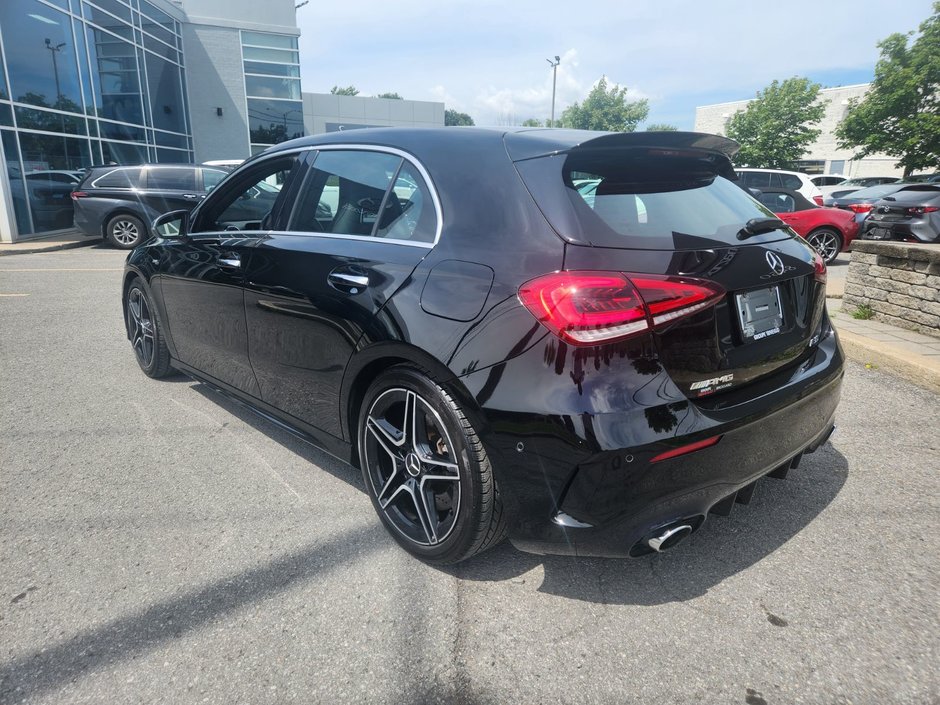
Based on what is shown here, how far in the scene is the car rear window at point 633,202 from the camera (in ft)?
6.91

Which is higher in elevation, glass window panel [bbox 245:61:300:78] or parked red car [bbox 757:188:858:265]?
glass window panel [bbox 245:61:300:78]

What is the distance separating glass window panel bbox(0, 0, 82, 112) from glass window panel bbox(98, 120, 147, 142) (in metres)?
1.24

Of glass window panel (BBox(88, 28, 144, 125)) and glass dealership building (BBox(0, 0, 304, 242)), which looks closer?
glass dealership building (BBox(0, 0, 304, 242))

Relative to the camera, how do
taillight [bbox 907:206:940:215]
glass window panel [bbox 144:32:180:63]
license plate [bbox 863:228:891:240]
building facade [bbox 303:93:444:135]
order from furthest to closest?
1. building facade [bbox 303:93:444:135]
2. glass window panel [bbox 144:32:180:63]
3. license plate [bbox 863:228:891:240]
4. taillight [bbox 907:206:940:215]

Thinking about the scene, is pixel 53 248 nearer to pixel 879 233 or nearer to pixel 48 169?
pixel 48 169

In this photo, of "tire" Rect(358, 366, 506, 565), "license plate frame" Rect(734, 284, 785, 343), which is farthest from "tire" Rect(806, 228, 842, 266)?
"tire" Rect(358, 366, 506, 565)

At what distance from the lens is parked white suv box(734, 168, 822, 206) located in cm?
1261

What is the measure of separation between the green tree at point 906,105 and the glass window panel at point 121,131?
3040 centimetres

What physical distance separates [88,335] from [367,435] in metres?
4.85

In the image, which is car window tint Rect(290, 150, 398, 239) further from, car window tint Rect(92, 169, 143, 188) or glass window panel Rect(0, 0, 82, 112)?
glass window panel Rect(0, 0, 82, 112)

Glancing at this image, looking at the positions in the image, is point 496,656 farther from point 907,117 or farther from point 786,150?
point 786,150

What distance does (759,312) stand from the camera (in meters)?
2.26

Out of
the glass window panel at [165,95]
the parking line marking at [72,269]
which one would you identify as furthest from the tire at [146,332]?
the glass window panel at [165,95]

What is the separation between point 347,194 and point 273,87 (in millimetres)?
26562
